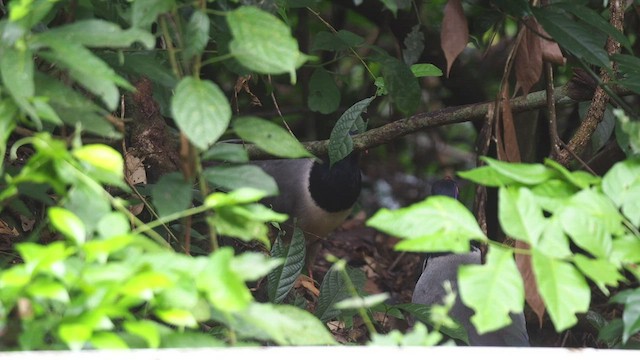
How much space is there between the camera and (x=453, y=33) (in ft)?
5.17

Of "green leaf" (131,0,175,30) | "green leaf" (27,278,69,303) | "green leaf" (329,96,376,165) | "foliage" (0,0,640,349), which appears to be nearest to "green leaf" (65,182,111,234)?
"foliage" (0,0,640,349)

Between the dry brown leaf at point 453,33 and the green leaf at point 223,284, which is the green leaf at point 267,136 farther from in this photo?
the dry brown leaf at point 453,33

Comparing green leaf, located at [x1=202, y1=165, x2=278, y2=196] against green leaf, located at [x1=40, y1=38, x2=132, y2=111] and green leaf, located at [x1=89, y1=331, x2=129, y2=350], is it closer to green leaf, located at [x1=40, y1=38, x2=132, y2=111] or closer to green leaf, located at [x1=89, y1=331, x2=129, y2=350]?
green leaf, located at [x1=40, y1=38, x2=132, y2=111]

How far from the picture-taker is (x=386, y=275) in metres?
3.84

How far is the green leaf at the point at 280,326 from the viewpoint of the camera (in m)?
1.02

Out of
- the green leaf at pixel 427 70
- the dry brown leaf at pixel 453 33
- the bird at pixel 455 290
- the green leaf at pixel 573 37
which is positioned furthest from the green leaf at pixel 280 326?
the bird at pixel 455 290

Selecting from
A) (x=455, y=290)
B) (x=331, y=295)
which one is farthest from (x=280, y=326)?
(x=455, y=290)

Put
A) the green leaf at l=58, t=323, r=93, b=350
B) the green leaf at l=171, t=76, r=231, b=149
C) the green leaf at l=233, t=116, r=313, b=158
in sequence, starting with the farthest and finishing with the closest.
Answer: the green leaf at l=233, t=116, r=313, b=158 < the green leaf at l=171, t=76, r=231, b=149 < the green leaf at l=58, t=323, r=93, b=350

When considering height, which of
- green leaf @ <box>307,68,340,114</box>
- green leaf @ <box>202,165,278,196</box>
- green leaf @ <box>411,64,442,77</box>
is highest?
green leaf @ <box>202,165,278,196</box>

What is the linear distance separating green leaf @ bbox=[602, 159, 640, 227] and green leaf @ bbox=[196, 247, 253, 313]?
0.46 metres

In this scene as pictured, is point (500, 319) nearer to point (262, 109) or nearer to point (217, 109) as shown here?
point (217, 109)

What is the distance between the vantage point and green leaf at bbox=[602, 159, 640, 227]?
3.65 feet

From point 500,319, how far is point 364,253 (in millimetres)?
3001

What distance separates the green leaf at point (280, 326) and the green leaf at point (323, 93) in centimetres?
114
